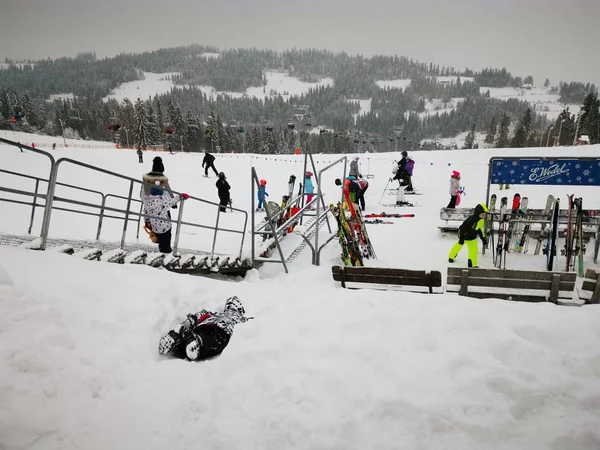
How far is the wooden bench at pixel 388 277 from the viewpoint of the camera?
5059 millimetres

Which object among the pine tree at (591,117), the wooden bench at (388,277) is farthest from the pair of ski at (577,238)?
the pine tree at (591,117)

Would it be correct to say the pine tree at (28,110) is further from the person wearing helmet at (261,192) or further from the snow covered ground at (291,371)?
the snow covered ground at (291,371)

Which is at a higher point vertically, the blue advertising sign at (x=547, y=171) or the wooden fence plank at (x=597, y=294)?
the blue advertising sign at (x=547, y=171)

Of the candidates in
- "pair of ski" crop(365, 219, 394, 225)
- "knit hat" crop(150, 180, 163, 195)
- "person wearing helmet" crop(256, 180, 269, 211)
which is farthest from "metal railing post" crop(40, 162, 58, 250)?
"pair of ski" crop(365, 219, 394, 225)

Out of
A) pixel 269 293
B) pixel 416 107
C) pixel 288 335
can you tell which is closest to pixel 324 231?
pixel 269 293

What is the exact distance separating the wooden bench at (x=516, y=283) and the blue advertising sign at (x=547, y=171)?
3593mm

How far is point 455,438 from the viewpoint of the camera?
2.22 metres

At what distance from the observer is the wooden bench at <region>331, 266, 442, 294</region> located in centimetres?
506

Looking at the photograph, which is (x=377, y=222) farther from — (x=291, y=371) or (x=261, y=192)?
(x=291, y=371)

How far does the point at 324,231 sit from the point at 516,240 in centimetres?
497

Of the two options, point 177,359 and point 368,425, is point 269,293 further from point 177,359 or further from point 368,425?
point 368,425

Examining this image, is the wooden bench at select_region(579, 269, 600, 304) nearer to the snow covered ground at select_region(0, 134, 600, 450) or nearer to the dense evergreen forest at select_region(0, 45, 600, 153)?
the snow covered ground at select_region(0, 134, 600, 450)

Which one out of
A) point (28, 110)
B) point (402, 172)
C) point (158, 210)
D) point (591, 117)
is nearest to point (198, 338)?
point (158, 210)

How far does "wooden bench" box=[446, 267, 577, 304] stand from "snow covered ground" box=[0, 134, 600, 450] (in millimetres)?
1092
